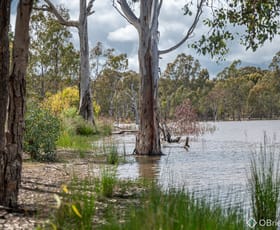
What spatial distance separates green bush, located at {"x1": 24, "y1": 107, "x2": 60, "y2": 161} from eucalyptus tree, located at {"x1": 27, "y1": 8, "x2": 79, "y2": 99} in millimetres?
22845

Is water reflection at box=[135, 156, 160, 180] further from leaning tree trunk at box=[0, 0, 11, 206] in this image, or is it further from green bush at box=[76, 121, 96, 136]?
green bush at box=[76, 121, 96, 136]

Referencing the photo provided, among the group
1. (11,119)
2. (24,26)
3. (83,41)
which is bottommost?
(11,119)

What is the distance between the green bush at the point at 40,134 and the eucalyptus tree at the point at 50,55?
22845 mm

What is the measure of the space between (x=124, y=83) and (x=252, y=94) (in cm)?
1644

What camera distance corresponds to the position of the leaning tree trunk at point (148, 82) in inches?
437

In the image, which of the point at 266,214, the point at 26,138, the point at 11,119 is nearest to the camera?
the point at 266,214

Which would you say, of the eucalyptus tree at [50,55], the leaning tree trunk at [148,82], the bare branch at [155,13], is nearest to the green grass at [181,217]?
the leaning tree trunk at [148,82]

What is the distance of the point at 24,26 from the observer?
4047 mm

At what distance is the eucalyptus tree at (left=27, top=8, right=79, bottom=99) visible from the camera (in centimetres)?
3194

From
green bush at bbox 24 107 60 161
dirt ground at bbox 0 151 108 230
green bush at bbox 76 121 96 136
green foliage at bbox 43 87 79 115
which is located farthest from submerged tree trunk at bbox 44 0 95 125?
dirt ground at bbox 0 151 108 230

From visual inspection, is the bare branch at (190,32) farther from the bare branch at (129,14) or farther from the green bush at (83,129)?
the green bush at (83,129)

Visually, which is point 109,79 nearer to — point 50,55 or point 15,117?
point 50,55

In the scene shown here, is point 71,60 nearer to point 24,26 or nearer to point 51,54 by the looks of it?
point 51,54

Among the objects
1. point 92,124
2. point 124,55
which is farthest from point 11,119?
point 124,55
